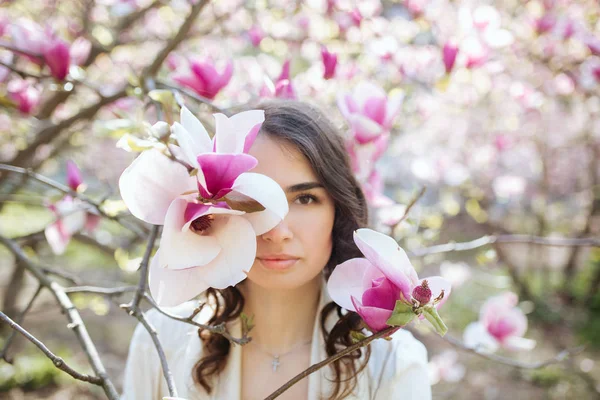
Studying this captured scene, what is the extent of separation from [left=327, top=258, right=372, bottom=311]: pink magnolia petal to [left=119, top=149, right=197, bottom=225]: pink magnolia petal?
0.74 ft

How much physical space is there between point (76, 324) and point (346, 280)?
47 centimetres

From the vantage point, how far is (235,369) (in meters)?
1.22

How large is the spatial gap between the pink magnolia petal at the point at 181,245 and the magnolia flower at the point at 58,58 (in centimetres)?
77

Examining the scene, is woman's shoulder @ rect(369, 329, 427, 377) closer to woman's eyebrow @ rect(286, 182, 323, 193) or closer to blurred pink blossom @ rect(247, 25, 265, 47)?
woman's eyebrow @ rect(286, 182, 323, 193)

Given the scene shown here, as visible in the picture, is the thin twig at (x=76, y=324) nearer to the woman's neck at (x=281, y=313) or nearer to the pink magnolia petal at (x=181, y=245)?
the pink magnolia petal at (x=181, y=245)

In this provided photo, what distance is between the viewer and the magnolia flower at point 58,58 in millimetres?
1231


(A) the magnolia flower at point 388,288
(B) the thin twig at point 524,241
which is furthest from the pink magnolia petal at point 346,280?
(B) the thin twig at point 524,241

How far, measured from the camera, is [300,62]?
177 inches

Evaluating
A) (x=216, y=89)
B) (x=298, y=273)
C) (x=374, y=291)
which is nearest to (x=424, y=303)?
(x=374, y=291)

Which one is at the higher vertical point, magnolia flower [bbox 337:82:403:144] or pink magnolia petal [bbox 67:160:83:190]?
pink magnolia petal [bbox 67:160:83:190]

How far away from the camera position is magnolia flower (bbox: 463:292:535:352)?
1787 millimetres

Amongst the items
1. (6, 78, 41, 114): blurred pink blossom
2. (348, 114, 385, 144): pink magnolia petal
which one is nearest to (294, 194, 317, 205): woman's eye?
(348, 114, 385, 144): pink magnolia petal

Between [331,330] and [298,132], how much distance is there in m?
0.44

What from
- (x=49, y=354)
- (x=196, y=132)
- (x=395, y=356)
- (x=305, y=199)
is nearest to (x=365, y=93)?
(x=305, y=199)
